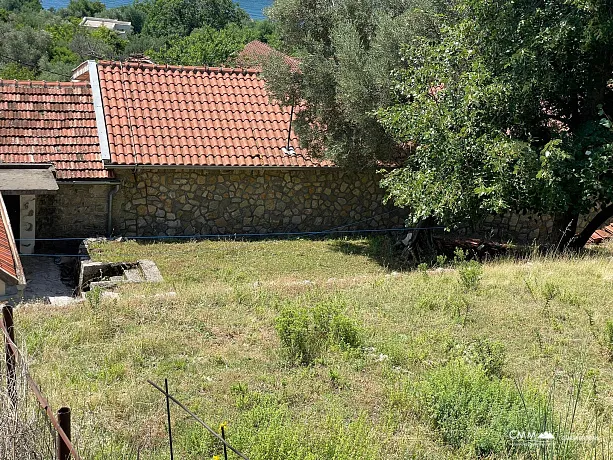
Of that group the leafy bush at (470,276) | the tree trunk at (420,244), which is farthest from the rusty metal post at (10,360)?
the tree trunk at (420,244)

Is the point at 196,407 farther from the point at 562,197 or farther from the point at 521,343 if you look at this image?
the point at 562,197

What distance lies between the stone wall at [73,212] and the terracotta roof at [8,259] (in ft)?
9.30

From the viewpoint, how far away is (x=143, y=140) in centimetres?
1579

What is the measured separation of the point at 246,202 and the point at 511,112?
7.32 meters

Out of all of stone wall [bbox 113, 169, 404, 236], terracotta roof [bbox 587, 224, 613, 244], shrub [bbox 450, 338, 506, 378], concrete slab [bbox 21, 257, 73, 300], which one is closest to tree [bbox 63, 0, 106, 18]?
stone wall [bbox 113, 169, 404, 236]

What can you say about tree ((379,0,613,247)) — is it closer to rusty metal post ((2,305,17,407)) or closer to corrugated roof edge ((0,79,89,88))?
rusty metal post ((2,305,17,407))

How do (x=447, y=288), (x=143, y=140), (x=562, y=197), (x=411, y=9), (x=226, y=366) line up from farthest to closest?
1. (x=143, y=140)
2. (x=411, y=9)
3. (x=562, y=197)
4. (x=447, y=288)
5. (x=226, y=366)

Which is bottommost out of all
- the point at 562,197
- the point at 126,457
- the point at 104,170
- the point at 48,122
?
the point at 126,457

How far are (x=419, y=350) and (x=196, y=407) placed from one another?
2.45 m

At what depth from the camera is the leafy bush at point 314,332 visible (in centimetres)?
671

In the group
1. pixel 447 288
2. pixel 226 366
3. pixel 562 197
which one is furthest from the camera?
pixel 562 197

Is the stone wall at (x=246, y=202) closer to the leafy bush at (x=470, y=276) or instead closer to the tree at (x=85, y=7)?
the leafy bush at (x=470, y=276)

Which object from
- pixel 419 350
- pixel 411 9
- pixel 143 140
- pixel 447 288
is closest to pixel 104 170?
pixel 143 140

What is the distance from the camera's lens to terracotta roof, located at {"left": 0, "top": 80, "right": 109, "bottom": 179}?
14961 millimetres
